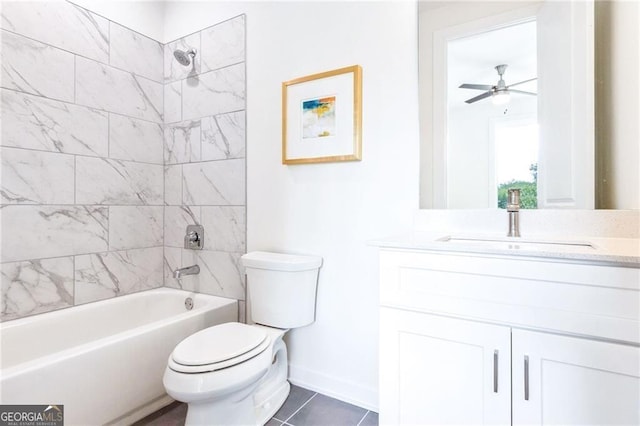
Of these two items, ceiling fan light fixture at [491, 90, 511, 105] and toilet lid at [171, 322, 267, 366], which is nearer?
toilet lid at [171, 322, 267, 366]

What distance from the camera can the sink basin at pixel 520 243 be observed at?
3.47 ft

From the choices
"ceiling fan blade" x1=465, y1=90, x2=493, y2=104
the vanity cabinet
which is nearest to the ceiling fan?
"ceiling fan blade" x1=465, y1=90, x2=493, y2=104

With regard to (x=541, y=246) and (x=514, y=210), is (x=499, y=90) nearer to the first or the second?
(x=514, y=210)

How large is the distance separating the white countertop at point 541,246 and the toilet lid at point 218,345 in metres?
0.70

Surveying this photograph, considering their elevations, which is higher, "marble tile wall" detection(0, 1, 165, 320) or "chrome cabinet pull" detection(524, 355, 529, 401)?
"marble tile wall" detection(0, 1, 165, 320)

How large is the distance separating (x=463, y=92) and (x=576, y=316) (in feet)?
3.32

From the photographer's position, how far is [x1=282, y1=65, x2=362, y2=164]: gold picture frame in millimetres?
1657

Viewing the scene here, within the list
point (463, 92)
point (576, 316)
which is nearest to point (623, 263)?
point (576, 316)

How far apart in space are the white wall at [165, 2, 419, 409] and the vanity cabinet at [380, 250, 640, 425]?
0.48 meters

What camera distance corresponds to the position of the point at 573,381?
89 cm

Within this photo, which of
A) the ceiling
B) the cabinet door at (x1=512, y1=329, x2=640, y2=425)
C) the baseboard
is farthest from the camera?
the baseboard

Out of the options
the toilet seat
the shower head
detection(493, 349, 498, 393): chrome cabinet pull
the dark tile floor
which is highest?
the shower head

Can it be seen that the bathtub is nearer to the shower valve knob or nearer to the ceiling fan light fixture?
the shower valve knob

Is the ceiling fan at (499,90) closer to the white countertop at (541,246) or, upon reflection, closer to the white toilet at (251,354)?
the white countertop at (541,246)
